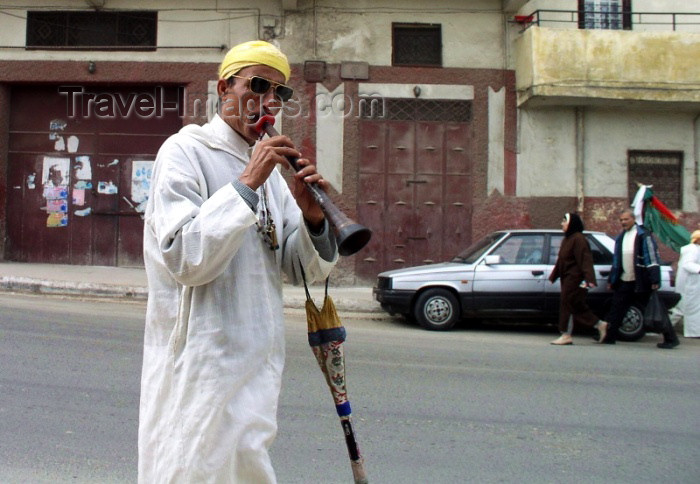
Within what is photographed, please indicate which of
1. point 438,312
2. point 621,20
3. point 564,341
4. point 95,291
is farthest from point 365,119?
point 564,341

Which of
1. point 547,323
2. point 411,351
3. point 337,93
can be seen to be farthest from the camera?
point 337,93

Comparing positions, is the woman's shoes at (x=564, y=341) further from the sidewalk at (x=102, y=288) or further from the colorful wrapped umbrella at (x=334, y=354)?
the colorful wrapped umbrella at (x=334, y=354)

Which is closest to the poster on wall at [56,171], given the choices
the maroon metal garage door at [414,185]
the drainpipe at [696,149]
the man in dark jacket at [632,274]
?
the maroon metal garage door at [414,185]

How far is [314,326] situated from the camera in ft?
7.30

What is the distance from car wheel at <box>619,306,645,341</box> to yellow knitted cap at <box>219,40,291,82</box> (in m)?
9.09

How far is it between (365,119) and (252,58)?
41.8 ft

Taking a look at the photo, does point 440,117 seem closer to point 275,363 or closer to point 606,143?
point 606,143

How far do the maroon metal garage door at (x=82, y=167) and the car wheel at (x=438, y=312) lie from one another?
7.02m

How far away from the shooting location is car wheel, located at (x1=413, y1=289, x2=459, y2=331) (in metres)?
10.6

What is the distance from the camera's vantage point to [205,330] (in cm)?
198

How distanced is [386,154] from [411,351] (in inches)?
276

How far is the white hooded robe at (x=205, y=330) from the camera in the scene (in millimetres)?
1867

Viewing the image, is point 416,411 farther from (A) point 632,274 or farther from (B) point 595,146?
(B) point 595,146

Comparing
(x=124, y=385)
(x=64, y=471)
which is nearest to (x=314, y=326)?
(x=64, y=471)
